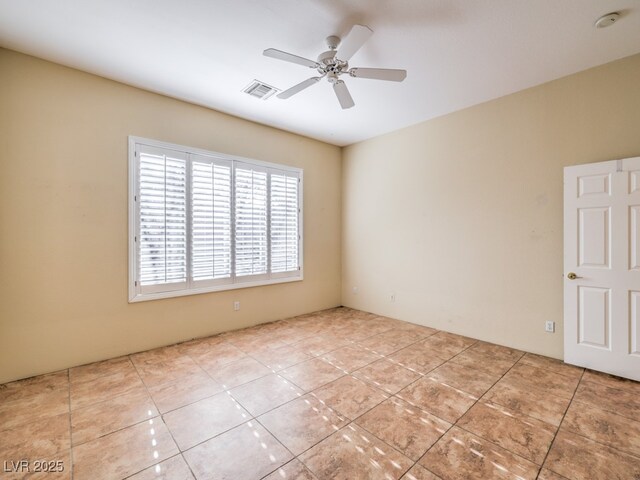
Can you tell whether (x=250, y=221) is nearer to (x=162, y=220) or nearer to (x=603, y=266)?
(x=162, y=220)

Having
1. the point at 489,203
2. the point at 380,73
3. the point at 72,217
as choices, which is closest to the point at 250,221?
the point at 72,217

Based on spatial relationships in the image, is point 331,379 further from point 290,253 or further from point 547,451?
point 290,253

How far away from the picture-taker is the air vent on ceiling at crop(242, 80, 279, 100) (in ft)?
10.9

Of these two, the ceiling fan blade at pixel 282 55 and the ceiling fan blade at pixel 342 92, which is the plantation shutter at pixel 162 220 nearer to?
the ceiling fan blade at pixel 282 55

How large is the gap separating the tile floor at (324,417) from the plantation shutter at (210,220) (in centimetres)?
107

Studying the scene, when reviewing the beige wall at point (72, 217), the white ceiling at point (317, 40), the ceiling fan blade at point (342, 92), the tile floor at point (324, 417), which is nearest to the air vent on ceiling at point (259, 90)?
the white ceiling at point (317, 40)

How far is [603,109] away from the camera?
2.97 metres

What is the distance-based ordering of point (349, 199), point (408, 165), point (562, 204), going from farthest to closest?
point (349, 199)
point (408, 165)
point (562, 204)

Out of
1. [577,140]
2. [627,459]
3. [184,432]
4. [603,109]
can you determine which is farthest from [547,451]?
[603,109]

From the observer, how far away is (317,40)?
8.50ft

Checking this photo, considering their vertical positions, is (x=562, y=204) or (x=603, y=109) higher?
(x=603, y=109)

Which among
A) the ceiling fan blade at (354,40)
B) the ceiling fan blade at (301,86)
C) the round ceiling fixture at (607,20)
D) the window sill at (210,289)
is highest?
the round ceiling fixture at (607,20)

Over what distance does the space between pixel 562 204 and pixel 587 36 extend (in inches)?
62.3

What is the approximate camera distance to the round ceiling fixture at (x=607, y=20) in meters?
2.26
